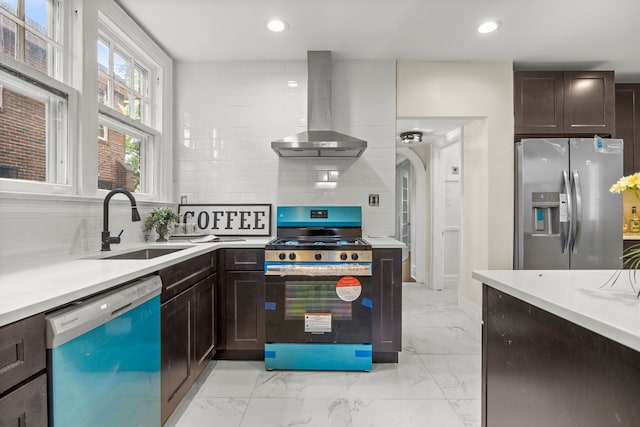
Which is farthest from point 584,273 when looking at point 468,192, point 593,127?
point 593,127

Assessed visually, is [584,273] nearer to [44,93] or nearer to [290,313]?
[290,313]

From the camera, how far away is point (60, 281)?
3.88ft

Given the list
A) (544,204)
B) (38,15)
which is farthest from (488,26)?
(38,15)

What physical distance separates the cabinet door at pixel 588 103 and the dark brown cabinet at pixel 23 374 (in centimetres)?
413

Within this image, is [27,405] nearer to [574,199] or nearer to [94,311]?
[94,311]

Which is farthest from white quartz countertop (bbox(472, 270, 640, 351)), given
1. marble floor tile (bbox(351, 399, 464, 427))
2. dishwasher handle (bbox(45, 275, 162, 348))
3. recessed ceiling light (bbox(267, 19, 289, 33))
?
recessed ceiling light (bbox(267, 19, 289, 33))

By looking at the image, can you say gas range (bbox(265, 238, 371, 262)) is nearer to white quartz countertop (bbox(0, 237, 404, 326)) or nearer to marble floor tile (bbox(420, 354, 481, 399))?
white quartz countertop (bbox(0, 237, 404, 326))

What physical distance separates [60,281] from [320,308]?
1594 mm

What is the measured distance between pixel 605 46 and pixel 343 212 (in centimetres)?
280

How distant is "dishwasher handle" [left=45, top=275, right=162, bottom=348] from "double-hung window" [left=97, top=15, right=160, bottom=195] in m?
1.26

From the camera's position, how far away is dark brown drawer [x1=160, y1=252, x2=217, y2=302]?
1675mm

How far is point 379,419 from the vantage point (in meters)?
1.83

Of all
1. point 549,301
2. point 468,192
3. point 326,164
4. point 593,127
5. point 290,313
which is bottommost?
point 290,313

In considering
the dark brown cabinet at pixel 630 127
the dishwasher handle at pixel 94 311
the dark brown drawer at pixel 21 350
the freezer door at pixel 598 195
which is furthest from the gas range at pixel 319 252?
the dark brown cabinet at pixel 630 127
